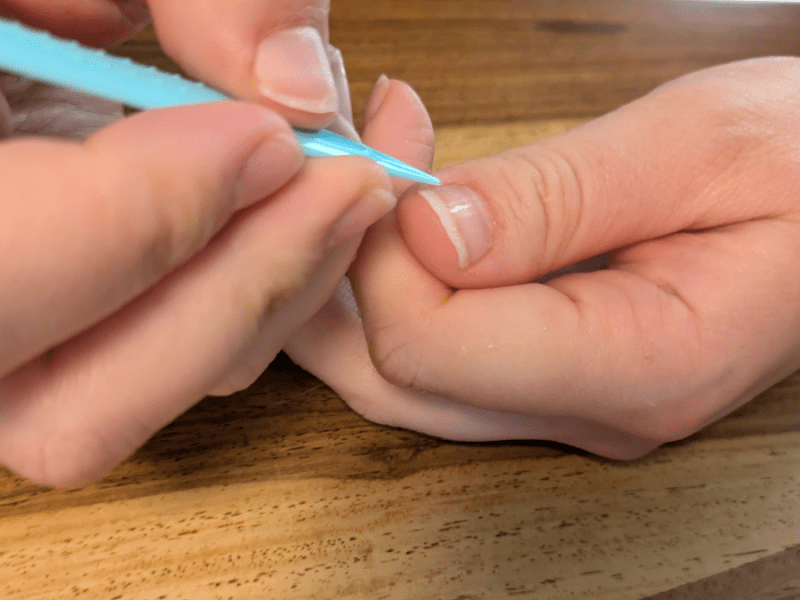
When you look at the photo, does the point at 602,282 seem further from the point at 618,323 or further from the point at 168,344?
the point at 168,344

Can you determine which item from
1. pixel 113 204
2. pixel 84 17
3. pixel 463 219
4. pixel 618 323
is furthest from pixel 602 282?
pixel 84 17

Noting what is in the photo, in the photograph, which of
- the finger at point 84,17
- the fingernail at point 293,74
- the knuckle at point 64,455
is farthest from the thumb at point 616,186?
the finger at point 84,17

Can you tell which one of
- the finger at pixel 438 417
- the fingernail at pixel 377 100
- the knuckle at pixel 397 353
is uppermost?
the fingernail at pixel 377 100

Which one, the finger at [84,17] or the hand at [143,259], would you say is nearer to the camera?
the hand at [143,259]

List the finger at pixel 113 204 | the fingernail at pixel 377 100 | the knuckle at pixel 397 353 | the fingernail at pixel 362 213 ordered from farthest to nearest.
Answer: the fingernail at pixel 377 100 < the knuckle at pixel 397 353 < the fingernail at pixel 362 213 < the finger at pixel 113 204

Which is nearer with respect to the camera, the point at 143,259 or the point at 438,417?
the point at 143,259

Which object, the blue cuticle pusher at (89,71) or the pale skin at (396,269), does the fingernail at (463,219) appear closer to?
the pale skin at (396,269)

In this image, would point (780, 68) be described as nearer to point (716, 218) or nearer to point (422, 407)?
point (716, 218)
